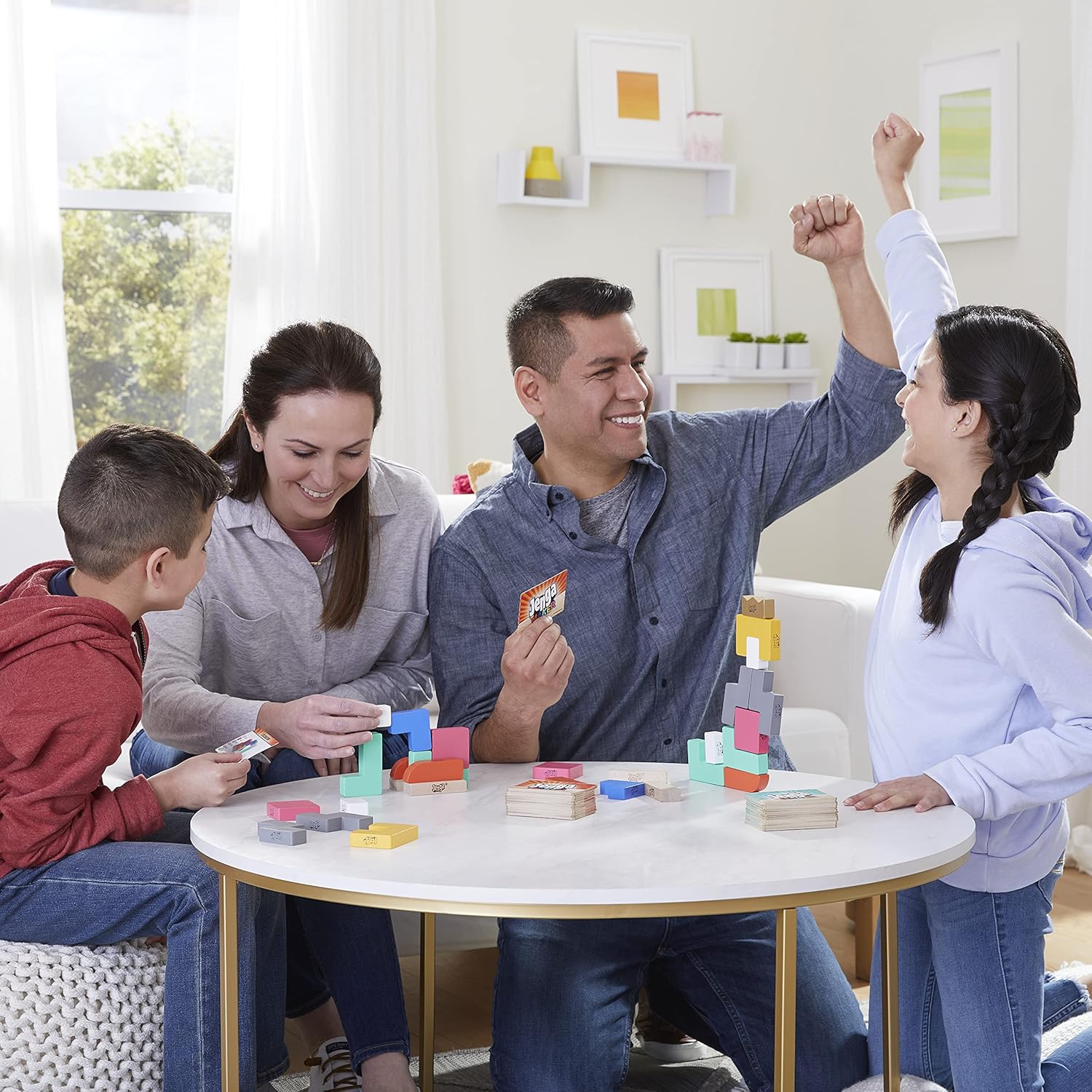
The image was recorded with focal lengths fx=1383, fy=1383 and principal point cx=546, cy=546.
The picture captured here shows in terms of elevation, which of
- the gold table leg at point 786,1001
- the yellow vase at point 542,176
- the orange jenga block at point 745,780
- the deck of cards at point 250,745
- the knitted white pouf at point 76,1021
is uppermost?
the yellow vase at point 542,176

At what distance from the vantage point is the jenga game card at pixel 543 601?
5.34 feet

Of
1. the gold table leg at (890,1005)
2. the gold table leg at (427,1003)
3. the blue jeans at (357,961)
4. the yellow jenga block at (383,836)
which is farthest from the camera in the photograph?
the gold table leg at (427,1003)

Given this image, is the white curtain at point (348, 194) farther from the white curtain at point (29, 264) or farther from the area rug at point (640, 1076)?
the area rug at point (640, 1076)

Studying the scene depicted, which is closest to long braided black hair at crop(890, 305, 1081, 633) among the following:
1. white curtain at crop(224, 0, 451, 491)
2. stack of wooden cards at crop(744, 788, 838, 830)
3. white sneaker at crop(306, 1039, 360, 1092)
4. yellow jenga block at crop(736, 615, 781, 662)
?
yellow jenga block at crop(736, 615, 781, 662)

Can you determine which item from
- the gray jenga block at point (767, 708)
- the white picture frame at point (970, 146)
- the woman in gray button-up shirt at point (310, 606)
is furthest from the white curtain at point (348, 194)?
the gray jenga block at point (767, 708)

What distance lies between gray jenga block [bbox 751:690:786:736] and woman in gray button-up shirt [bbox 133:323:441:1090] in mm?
558

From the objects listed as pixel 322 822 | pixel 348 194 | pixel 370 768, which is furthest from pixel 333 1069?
pixel 348 194

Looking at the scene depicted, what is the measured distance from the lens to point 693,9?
430cm

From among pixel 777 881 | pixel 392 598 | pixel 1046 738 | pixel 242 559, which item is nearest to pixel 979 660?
pixel 1046 738

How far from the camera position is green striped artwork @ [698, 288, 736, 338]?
4355 mm

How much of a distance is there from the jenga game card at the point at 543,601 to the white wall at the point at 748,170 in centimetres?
247

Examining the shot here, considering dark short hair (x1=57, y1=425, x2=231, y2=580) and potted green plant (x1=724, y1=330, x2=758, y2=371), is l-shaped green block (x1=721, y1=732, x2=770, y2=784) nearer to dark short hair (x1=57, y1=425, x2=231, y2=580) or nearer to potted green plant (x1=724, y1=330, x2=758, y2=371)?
dark short hair (x1=57, y1=425, x2=231, y2=580)

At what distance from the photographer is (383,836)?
4.44 feet

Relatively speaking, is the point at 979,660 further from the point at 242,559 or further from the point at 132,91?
the point at 132,91
